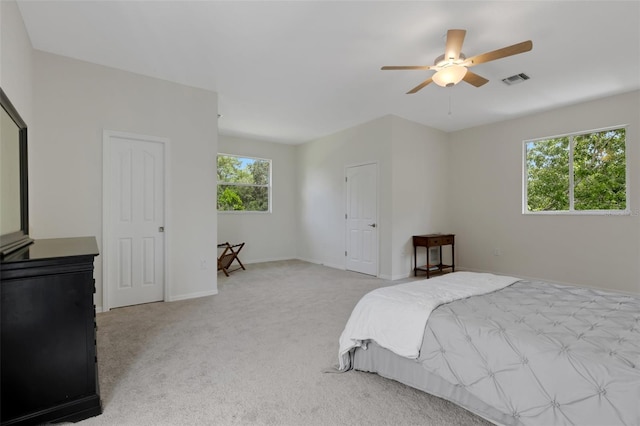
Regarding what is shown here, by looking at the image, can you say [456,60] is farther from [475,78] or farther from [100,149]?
[100,149]

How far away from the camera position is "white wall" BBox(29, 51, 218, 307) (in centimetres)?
312

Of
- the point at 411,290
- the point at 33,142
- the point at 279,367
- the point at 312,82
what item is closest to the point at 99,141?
the point at 33,142

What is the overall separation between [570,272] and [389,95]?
3.68 metres

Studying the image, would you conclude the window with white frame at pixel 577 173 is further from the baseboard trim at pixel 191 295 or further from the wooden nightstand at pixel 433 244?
the baseboard trim at pixel 191 295

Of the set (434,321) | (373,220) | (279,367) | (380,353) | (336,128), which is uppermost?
(336,128)

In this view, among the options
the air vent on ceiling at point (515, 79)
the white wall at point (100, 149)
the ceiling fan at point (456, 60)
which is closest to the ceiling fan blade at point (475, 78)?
the ceiling fan at point (456, 60)

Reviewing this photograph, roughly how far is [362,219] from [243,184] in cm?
268

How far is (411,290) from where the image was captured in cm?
214

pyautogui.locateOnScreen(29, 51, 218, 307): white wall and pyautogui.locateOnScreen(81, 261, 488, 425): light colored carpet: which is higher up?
pyautogui.locateOnScreen(29, 51, 218, 307): white wall

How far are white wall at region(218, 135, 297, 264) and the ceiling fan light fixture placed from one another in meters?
4.57

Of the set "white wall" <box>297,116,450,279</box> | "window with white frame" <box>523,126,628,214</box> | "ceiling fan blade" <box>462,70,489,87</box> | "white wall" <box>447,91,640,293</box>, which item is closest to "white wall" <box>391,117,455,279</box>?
"white wall" <box>297,116,450,279</box>

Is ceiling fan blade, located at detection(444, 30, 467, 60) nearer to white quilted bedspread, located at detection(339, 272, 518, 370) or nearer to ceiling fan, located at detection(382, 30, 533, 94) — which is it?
ceiling fan, located at detection(382, 30, 533, 94)

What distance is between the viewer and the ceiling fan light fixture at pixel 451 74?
275cm

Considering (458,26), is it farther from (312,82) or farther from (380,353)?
(380,353)
